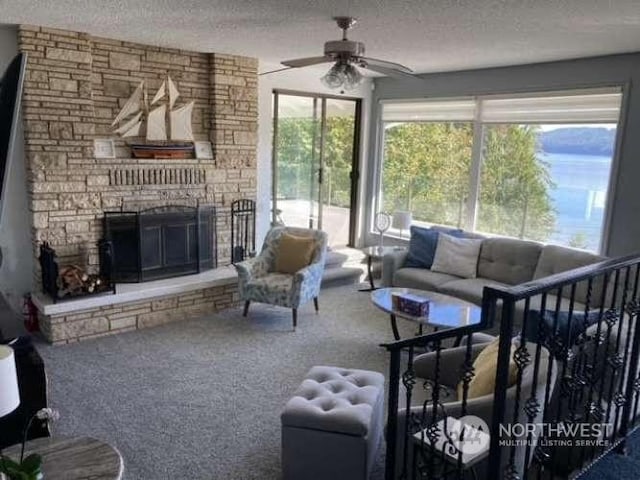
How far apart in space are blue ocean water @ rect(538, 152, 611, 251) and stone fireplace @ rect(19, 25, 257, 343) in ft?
10.8

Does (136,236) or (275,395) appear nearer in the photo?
(275,395)

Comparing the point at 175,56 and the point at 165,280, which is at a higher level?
the point at 175,56

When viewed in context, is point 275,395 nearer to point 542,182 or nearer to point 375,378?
point 375,378

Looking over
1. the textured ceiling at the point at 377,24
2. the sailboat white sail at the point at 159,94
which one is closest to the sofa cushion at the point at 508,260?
the textured ceiling at the point at 377,24

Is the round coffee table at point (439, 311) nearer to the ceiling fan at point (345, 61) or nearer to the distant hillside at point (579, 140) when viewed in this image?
the ceiling fan at point (345, 61)

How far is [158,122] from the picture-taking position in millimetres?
5059

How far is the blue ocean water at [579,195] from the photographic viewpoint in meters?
5.05

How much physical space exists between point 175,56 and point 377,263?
3352 millimetres

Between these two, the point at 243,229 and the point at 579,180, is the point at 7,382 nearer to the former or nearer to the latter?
the point at 243,229

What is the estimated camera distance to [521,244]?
4980 mm

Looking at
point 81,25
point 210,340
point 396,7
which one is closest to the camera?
point 396,7

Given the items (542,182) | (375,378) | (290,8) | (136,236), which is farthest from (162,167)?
(542,182)

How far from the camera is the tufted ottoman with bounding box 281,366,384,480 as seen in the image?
8.18 ft

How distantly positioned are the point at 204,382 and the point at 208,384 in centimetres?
4
